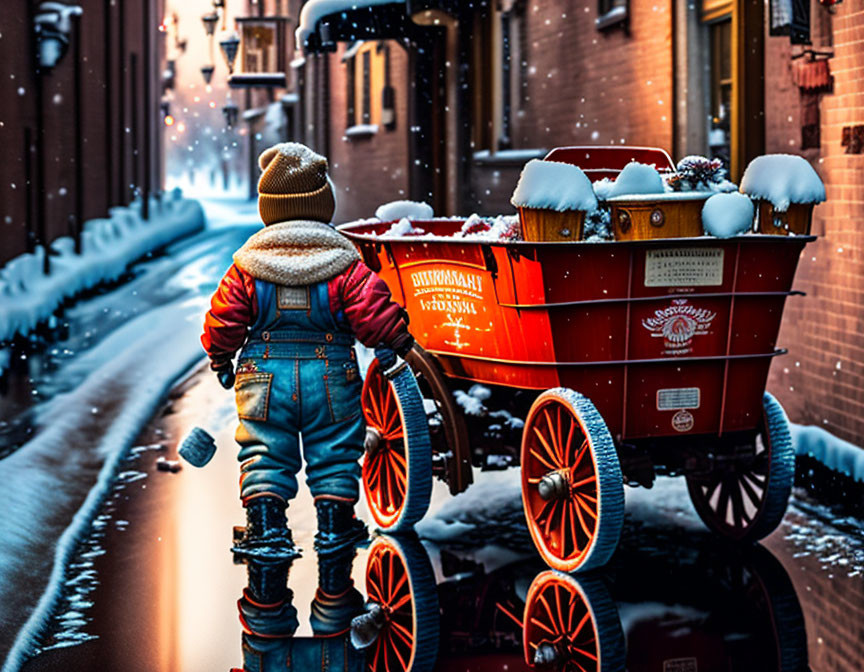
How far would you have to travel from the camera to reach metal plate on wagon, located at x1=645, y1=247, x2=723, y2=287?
5.70 meters

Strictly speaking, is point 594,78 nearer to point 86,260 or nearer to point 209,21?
point 86,260

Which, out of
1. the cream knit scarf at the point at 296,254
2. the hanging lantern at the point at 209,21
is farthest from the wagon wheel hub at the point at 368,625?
the hanging lantern at the point at 209,21

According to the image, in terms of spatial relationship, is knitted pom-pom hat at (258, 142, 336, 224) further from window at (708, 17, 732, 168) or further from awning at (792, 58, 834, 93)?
window at (708, 17, 732, 168)

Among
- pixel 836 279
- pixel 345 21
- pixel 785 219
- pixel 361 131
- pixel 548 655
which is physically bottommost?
pixel 548 655

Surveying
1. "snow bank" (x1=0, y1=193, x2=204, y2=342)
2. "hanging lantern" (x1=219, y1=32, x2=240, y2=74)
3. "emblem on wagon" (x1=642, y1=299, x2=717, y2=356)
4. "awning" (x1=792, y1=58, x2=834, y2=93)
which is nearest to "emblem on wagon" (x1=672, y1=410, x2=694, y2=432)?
"emblem on wagon" (x1=642, y1=299, x2=717, y2=356)

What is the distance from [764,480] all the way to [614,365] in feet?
3.36

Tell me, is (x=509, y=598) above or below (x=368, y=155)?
below

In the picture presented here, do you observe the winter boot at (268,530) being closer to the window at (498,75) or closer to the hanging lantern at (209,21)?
the window at (498,75)

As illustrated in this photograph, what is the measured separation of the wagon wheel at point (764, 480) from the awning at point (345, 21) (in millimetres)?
11316

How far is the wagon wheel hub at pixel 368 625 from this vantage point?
16.3 feet

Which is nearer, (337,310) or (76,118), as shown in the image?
(337,310)

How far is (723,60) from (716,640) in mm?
6419

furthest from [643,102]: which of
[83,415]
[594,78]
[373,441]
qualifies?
[373,441]

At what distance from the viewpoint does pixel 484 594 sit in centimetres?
565
